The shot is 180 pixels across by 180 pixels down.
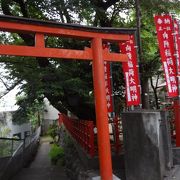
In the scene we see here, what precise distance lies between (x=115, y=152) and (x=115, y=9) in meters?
6.49

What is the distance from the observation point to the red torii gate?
6453 millimetres

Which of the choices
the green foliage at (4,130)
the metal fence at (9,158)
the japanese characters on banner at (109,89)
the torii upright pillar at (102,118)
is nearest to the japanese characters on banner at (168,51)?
the japanese characters on banner at (109,89)

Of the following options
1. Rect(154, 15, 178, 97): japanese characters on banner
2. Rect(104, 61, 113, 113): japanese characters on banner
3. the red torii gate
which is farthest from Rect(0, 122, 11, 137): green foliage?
the red torii gate

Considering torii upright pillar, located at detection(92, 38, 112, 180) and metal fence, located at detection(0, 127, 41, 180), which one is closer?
torii upright pillar, located at detection(92, 38, 112, 180)

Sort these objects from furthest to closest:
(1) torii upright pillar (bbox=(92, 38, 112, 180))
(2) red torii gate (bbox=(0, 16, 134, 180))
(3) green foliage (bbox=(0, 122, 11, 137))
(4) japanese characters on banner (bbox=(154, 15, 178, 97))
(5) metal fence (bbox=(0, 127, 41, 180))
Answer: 1. (3) green foliage (bbox=(0, 122, 11, 137))
2. (5) metal fence (bbox=(0, 127, 41, 180))
3. (4) japanese characters on banner (bbox=(154, 15, 178, 97))
4. (1) torii upright pillar (bbox=(92, 38, 112, 180))
5. (2) red torii gate (bbox=(0, 16, 134, 180))

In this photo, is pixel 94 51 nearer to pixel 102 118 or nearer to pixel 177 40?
pixel 102 118

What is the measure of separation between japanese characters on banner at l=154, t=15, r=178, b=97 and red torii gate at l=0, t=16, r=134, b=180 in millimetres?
1747

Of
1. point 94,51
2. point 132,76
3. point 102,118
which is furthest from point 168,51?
point 102,118

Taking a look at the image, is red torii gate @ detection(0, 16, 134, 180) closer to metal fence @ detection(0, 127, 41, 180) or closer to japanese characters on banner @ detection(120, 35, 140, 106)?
japanese characters on banner @ detection(120, 35, 140, 106)

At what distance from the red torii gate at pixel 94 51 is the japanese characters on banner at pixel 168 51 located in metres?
1.75

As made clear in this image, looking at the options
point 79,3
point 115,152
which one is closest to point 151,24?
point 79,3

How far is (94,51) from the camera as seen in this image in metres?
7.18

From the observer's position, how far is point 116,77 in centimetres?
1191

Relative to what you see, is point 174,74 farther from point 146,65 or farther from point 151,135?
point 146,65
